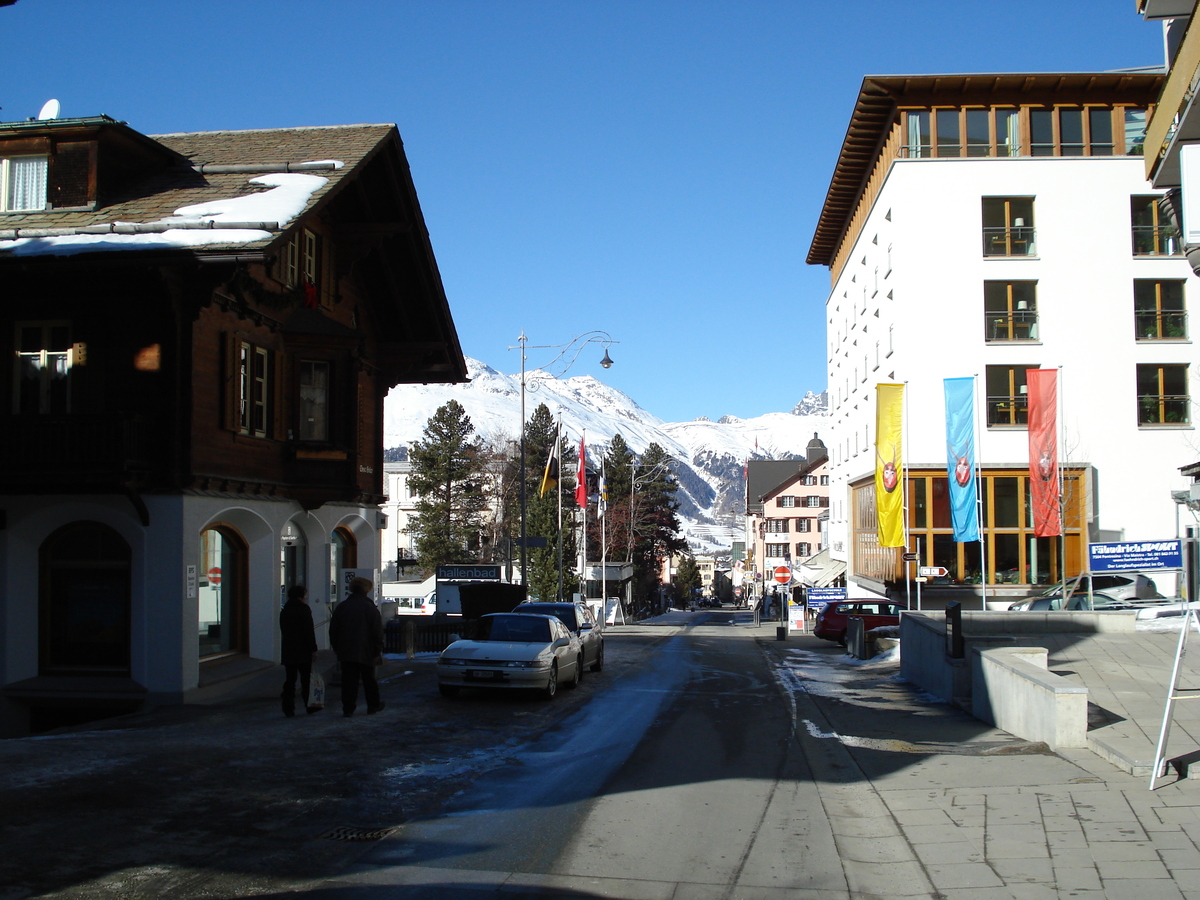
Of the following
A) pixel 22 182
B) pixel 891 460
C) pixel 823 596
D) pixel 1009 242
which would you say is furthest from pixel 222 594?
pixel 1009 242

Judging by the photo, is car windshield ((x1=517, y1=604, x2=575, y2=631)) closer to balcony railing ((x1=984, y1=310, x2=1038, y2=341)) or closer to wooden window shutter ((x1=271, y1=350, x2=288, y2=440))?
wooden window shutter ((x1=271, y1=350, x2=288, y2=440))

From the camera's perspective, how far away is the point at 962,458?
33.5 meters

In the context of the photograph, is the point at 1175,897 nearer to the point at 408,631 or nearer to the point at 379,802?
the point at 379,802

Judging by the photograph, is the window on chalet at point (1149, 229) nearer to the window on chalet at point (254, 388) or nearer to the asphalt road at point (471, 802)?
the asphalt road at point (471, 802)

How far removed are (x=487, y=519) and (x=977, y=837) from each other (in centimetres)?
8340

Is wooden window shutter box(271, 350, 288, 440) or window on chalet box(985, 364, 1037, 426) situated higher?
window on chalet box(985, 364, 1037, 426)

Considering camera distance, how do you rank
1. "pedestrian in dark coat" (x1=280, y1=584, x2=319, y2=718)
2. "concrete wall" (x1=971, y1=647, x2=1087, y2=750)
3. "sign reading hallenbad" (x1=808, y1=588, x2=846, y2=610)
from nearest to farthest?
"concrete wall" (x1=971, y1=647, x2=1087, y2=750) → "pedestrian in dark coat" (x1=280, y1=584, x2=319, y2=718) → "sign reading hallenbad" (x1=808, y1=588, x2=846, y2=610)

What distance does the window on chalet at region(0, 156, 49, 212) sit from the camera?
18.5m

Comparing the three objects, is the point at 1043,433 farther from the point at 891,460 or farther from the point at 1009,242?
the point at 1009,242

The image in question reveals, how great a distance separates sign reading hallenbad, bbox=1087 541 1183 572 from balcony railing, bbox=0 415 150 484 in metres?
18.7

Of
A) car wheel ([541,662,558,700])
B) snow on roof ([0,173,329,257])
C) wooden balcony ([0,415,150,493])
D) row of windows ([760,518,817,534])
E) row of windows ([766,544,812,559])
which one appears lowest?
row of windows ([766,544,812,559])

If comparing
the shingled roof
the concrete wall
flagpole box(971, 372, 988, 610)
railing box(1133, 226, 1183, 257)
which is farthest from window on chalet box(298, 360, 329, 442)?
railing box(1133, 226, 1183, 257)

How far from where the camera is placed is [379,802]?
927 centimetres

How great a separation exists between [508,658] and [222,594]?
592cm
